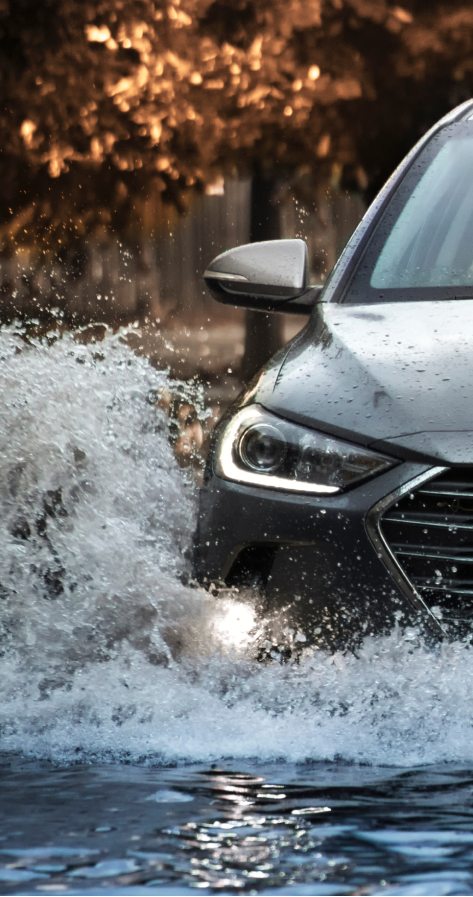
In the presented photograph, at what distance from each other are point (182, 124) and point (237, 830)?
Answer: 7800 mm

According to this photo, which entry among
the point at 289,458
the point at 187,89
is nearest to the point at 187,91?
the point at 187,89

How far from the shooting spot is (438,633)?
3.30 m

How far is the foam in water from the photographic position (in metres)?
3.28

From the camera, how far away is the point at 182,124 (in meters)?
10.2

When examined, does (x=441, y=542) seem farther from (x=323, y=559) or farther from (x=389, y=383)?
(x=389, y=383)

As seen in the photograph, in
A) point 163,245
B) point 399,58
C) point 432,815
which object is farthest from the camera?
point 163,245

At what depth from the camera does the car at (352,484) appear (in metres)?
3.34

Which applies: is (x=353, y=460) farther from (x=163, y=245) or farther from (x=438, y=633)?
(x=163, y=245)

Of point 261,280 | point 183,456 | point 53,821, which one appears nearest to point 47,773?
point 53,821

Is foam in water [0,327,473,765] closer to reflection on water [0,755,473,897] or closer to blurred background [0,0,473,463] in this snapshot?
reflection on water [0,755,473,897]

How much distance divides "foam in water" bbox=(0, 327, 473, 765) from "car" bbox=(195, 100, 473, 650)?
0.29 ft

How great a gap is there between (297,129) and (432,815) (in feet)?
26.2

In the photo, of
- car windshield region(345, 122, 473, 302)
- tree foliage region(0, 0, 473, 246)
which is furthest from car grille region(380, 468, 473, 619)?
tree foliage region(0, 0, 473, 246)

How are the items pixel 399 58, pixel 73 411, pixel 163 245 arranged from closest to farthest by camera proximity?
pixel 73 411 → pixel 399 58 → pixel 163 245
